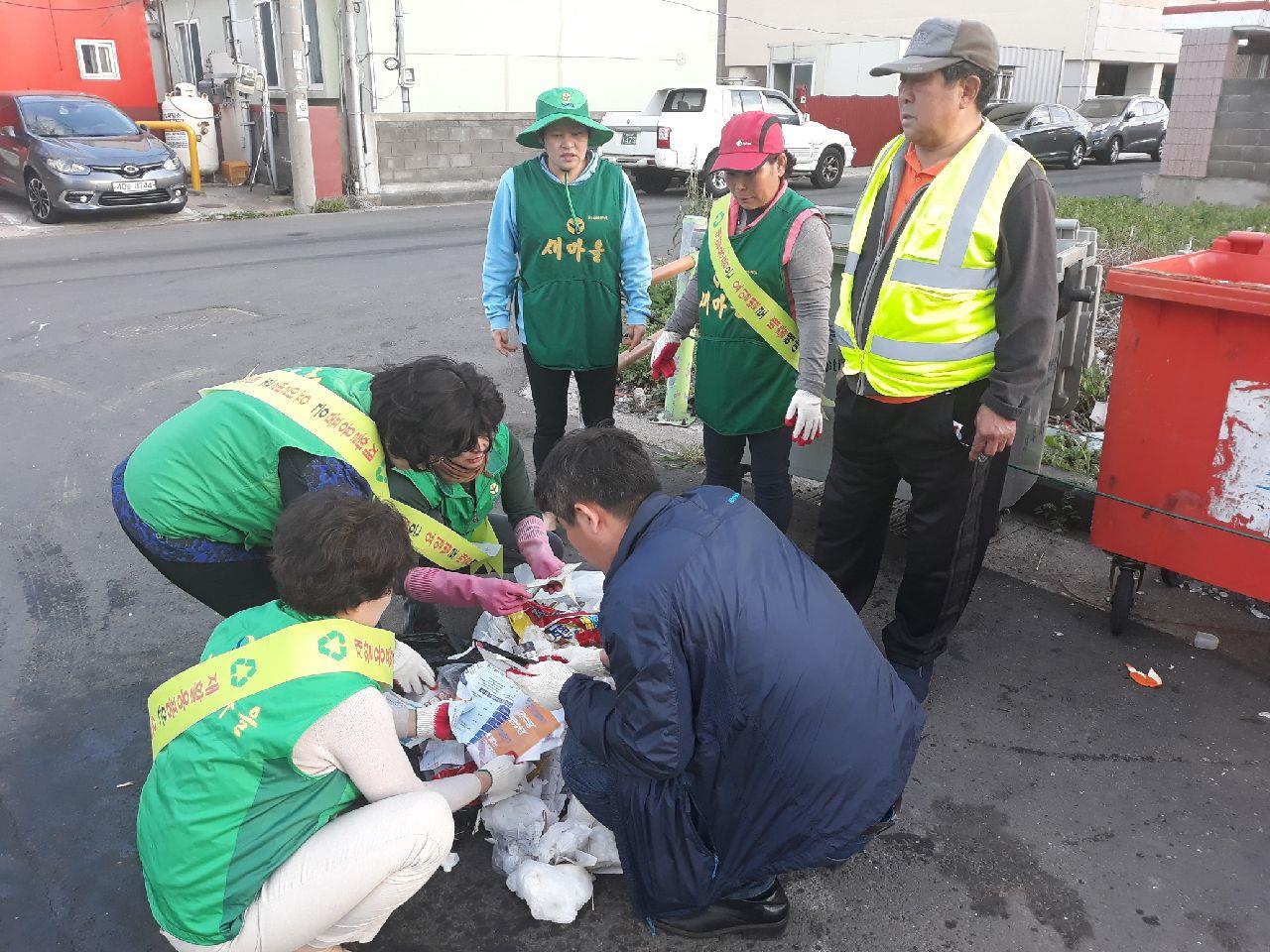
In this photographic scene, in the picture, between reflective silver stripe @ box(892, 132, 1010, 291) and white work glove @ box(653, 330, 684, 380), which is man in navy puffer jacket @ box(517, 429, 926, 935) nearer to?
reflective silver stripe @ box(892, 132, 1010, 291)

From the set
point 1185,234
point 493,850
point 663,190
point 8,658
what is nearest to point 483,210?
point 663,190

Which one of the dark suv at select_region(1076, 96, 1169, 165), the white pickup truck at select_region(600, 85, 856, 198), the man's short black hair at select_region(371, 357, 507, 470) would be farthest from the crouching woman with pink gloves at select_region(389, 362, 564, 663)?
the dark suv at select_region(1076, 96, 1169, 165)

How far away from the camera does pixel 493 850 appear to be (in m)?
2.63

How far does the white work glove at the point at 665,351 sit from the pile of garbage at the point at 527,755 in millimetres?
1151

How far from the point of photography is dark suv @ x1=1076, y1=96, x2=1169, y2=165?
23250 mm

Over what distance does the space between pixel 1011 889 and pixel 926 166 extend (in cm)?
192

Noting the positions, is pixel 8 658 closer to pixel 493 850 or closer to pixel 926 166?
pixel 493 850

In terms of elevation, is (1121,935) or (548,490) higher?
(548,490)

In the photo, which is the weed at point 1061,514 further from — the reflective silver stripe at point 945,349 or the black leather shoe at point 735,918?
the black leather shoe at point 735,918

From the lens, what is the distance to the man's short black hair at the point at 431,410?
8.53ft

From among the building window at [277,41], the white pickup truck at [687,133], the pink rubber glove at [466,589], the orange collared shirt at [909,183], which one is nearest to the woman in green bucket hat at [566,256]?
the pink rubber glove at [466,589]

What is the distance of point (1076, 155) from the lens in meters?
22.0

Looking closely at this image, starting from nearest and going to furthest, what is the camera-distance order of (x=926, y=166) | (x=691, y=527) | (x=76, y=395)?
(x=691, y=527) < (x=926, y=166) < (x=76, y=395)

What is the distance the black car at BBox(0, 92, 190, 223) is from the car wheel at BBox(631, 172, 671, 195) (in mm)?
6937
